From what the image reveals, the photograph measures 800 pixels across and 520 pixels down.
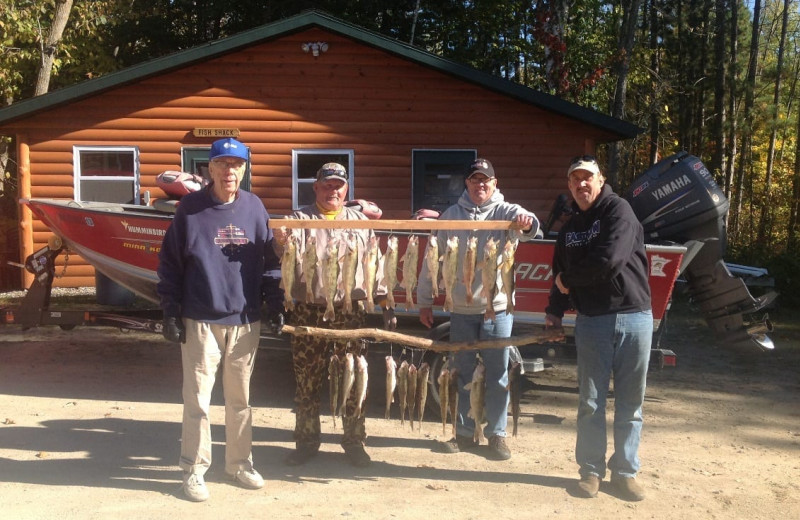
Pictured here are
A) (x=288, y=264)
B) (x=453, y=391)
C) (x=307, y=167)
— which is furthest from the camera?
(x=307, y=167)

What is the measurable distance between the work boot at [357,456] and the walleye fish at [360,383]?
0.25 metres

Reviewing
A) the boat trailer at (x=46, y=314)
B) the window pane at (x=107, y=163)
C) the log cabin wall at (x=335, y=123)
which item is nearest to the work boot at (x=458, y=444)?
the boat trailer at (x=46, y=314)

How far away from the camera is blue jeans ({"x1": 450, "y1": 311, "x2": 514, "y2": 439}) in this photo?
5879mm

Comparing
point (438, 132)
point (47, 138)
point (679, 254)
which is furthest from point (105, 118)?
point (679, 254)

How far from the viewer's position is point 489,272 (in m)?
5.32

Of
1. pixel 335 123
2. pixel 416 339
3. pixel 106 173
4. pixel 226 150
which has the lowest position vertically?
pixel 416 339

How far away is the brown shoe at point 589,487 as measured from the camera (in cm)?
522

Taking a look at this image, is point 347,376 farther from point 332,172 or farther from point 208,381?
point 332,172

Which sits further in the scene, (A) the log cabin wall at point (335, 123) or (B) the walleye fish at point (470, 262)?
(A) the log cabin wall at point (335, 123)

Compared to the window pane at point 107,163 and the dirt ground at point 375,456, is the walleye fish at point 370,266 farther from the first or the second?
the window pane at point 107,163

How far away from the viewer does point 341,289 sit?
18.1 ft

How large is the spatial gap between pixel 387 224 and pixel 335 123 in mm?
9001

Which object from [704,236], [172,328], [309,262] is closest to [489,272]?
[309,262]

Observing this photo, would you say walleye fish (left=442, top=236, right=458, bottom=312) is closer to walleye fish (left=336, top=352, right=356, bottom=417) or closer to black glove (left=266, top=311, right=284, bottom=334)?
walleye fish (left=336, top=352, right=356, bottom=417)
